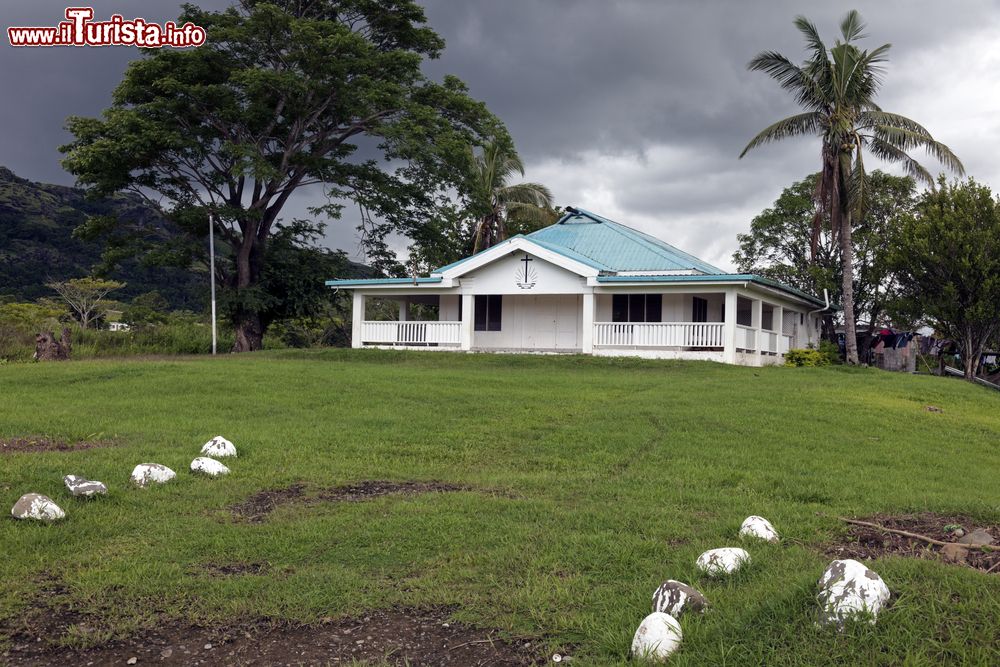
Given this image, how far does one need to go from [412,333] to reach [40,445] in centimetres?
1788

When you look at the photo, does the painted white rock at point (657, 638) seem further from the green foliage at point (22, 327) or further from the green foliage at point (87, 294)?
the green foliage at point (87, 294)

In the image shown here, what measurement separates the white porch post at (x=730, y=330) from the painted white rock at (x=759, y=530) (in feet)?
57.5

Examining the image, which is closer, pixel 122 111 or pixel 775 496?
pixel 775 496

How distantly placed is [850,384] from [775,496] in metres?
11.8

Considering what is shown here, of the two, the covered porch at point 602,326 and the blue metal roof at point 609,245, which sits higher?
the blue metal roof at point 609,245

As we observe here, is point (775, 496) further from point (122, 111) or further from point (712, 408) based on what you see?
point (122, 111)

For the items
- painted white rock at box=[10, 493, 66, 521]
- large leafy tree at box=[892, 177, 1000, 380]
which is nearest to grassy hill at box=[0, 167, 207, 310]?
large leafy tree at box=[892, 177, 1000, 380]

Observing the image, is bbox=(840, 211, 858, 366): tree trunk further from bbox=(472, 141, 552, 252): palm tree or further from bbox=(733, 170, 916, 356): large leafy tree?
bbox=(472, 141, 552, 252): palm tree

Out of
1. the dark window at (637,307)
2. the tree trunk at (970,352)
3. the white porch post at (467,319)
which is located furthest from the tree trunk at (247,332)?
the tree trunk at (970,352)

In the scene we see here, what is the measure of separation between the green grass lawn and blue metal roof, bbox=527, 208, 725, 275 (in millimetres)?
11432

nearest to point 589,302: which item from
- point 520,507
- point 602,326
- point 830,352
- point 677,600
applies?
point 602,326

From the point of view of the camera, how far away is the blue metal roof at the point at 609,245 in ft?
84.2

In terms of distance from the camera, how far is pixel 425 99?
2983 cm

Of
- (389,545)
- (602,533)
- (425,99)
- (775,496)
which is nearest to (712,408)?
(775,496)
